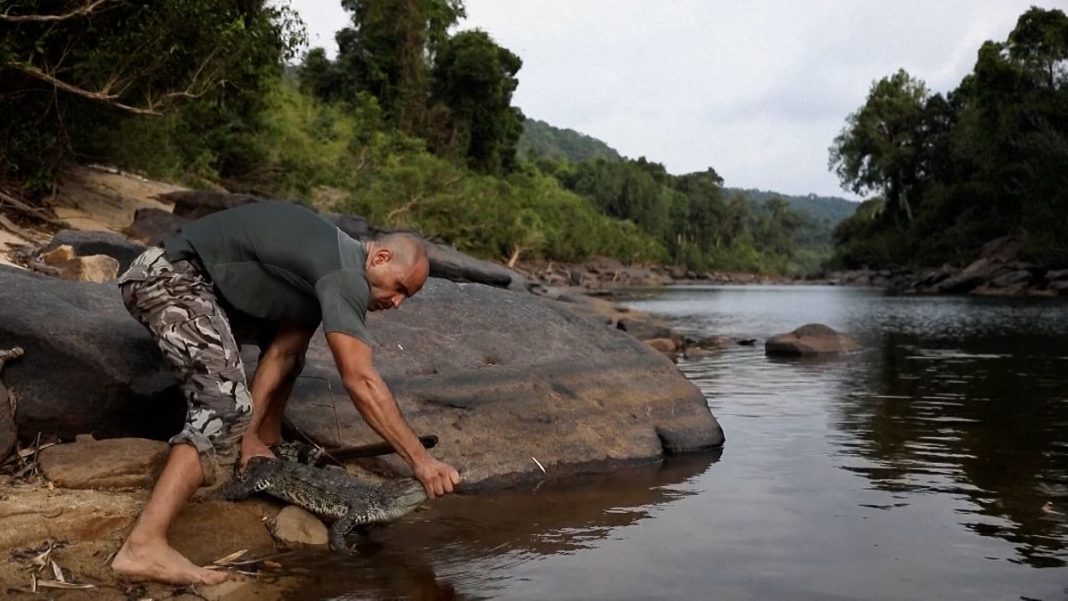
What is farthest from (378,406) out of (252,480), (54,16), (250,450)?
(54,16)

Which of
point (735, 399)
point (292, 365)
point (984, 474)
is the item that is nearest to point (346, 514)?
point (292, 365)

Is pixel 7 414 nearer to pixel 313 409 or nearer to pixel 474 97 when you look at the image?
pixel 313 409

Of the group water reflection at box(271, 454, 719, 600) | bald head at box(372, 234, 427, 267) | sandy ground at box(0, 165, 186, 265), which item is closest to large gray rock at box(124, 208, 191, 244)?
sandy ground at box(0, 165, 186, 265)

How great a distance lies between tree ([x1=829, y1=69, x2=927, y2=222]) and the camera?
67.2 m

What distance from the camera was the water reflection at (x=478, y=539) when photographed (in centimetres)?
396

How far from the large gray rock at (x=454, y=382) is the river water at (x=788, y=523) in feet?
1.14

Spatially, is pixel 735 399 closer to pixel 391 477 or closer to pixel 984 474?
pixel 984 474

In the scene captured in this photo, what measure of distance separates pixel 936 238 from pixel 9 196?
5028 cm

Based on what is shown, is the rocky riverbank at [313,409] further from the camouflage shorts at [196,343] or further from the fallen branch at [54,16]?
the fallen branch at [54,16]

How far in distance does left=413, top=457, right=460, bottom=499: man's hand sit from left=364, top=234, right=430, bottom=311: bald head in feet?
2.41

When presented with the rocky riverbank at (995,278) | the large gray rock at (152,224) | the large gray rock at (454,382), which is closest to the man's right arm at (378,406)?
the large gray rock at (454,382)

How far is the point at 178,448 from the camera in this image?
3863 millimetres

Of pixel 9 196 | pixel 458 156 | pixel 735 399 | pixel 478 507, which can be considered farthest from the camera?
pixel 458 156

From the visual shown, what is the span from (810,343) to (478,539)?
11.8 metres
